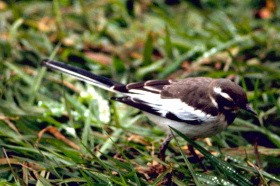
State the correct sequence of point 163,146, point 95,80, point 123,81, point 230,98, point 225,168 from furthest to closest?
point 123,81 < point 95,80 < point 163,146 < point 230,98 < point 225,168

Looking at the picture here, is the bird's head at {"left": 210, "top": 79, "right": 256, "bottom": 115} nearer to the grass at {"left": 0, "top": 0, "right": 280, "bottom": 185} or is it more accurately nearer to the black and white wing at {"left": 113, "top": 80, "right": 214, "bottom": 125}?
the black and white wing at {"left": 113, "top": 80, "right": 214, "bottom": 125}

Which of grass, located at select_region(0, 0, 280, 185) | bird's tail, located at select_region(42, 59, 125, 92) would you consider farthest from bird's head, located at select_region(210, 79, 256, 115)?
bird's tail, located at select_region(42, 59, 125, 92)

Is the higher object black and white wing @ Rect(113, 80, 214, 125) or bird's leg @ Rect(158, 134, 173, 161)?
black and white wing @ Rect(113, 80, 214, 125)

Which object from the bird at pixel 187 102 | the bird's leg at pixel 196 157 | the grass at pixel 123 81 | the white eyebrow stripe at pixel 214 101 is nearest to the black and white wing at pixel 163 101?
the bird at pixel 187 102

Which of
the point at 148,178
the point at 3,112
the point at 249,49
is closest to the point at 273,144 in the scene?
the point at 148,178

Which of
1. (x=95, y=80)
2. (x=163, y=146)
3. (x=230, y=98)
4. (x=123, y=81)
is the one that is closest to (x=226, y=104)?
(x=230, y=98)

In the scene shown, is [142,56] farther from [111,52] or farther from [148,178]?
[148,178]

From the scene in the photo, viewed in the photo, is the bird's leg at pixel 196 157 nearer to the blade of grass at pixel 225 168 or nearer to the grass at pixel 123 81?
the grass at pixel 123 81

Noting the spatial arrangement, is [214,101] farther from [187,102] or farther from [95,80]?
[95,80]
